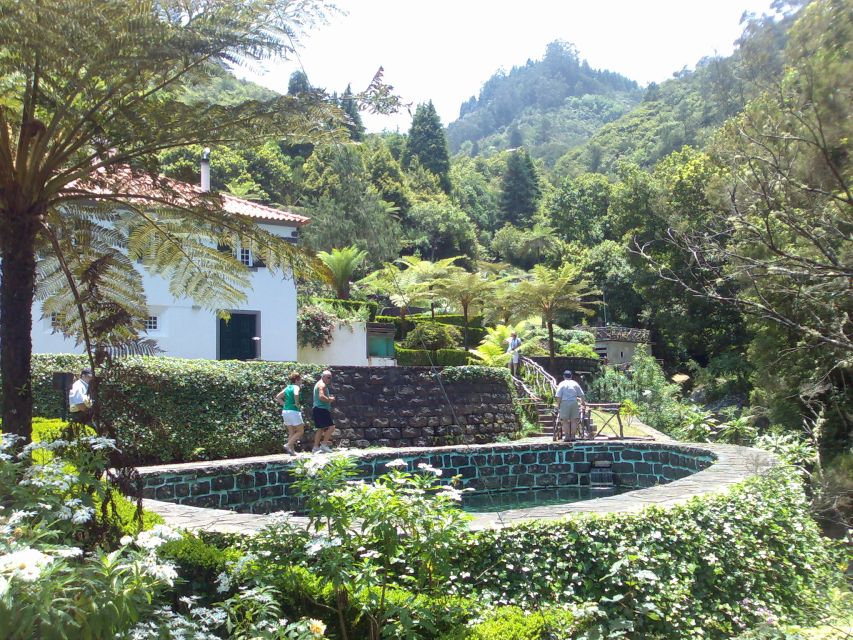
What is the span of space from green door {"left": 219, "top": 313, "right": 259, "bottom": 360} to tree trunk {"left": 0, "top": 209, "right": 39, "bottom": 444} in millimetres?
16102

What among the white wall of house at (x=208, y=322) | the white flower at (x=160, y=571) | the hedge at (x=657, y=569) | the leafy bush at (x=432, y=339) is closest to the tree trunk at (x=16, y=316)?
the white flower at (x=160, y=571)

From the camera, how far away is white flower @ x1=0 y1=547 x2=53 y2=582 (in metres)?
2.72

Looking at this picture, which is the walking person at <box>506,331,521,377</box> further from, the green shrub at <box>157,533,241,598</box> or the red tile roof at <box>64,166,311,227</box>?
the green shrub at <box>157,533,241,598</box>

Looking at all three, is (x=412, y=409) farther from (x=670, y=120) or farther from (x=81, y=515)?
(x=670, y=120)

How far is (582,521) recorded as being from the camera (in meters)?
5.98

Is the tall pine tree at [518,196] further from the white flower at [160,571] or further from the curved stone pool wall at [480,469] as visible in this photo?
the white flower at [160,571]

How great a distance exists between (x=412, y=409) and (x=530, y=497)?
16.6 ft

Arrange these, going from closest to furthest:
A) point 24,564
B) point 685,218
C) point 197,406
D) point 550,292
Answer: point 24,564, point 197,406, point 685,218, point 550,292

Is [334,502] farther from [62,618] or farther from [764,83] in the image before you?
[764,83]

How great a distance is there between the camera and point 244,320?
21719 millimetres

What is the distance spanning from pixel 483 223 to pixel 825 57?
58716 millimetres

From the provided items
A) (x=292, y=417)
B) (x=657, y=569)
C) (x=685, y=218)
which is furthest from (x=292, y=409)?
(x=685, y=218)

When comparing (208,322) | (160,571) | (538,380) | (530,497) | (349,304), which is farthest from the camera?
(349,304)

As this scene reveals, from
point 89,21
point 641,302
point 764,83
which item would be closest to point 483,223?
point 641,302
